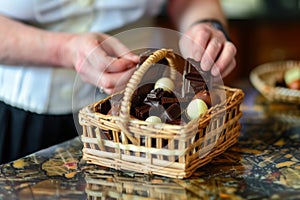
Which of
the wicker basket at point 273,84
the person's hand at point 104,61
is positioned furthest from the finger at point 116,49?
the wicker basket at point 273,84

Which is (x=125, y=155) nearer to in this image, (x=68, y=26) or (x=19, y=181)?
(x=19, y=181)

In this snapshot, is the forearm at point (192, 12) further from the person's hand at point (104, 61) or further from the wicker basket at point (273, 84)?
the person's hand at point (104, 61)

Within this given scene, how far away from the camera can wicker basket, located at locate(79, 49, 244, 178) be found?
90 cm

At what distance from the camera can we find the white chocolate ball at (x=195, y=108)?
3.12 feet

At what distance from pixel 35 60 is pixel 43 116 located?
0.14 metres

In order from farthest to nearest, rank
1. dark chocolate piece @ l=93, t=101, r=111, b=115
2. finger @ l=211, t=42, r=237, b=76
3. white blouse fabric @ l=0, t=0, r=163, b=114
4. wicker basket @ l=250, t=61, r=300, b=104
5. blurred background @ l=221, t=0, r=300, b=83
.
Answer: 1. blurred background @ l=221, t=0, r=300, b=83
2. wicker basket @ l=250, t=61, r=300, b=104
3. white blouse fabric @ l=0, t=0, r=163, b=114
4. finger @ l=211, t=42, r=237, b=76
5. dark chocolate piece @ l=93, t=101, r=111, b=115

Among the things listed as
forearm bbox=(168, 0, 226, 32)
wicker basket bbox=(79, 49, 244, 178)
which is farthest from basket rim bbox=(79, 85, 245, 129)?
forearm bbox=(168, 0, 226, 32)

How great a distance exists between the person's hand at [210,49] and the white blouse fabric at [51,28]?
0.67ft

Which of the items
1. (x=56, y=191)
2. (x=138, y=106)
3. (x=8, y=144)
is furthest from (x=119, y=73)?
(x=8, y=144)

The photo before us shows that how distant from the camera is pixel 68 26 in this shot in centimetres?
128

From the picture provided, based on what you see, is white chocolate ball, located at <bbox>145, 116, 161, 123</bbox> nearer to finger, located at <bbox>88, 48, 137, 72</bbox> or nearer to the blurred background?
finger, located at <bbox>88, 48, 137, 72</bbox>

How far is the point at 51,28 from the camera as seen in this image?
50.4 inches

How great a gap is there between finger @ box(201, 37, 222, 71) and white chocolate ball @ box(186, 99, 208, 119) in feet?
0.27

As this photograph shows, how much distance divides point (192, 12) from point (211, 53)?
0.34 metres
